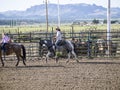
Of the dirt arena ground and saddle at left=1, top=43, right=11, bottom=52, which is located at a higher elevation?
saddle at left=1, top=43, right=11, bottom=52

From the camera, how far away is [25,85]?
1017 centimetres

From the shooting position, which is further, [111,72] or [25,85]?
[111,72]

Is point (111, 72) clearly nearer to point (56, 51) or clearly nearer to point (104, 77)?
point (104, 77)

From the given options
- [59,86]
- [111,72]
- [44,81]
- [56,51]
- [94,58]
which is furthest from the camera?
[94,58]

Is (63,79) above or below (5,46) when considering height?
below

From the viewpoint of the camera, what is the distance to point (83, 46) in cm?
1886

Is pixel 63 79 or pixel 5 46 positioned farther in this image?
pixel 5 46

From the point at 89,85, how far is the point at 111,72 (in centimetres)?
292

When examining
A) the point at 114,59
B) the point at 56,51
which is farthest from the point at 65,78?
the point at 114,59

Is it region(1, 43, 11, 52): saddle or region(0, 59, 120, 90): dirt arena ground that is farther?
region(1, 43, 11, 52): saddle

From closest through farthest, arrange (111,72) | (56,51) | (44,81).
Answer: (44,81), (111,72), (56,51)

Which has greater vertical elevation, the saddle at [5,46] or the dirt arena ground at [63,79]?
the saddle at [5,46]

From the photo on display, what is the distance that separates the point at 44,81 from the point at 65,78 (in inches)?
33.1

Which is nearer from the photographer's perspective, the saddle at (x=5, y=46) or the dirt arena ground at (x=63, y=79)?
the dirt arena ground at (x=63, y=79)
